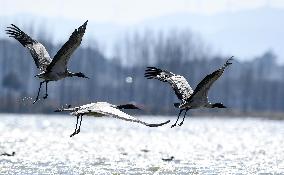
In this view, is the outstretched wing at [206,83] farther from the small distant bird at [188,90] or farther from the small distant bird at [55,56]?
the small distant bird at [55,56]

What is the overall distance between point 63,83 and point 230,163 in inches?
5921

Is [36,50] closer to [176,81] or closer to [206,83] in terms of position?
[176,81]

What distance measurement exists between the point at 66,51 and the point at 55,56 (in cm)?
76

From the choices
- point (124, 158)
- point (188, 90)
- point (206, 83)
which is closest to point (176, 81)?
point (188, 90)

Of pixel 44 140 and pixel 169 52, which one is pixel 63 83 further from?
pixel 44 140

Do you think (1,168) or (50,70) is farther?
(1,168)

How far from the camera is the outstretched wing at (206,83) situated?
785 inches

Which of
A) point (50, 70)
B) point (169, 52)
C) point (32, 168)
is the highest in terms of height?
point (169, 52)

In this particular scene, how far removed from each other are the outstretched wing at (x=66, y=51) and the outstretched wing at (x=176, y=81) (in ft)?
10.8

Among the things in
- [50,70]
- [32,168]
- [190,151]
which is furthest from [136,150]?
[50,70]

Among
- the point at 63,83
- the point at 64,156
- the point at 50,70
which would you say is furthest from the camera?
the point at 63,83

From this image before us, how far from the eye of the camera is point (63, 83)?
190m

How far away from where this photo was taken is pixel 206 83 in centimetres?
2100

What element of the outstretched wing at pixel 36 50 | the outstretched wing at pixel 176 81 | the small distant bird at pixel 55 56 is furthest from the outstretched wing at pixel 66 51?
the outstretched wing at pixel 176 81
